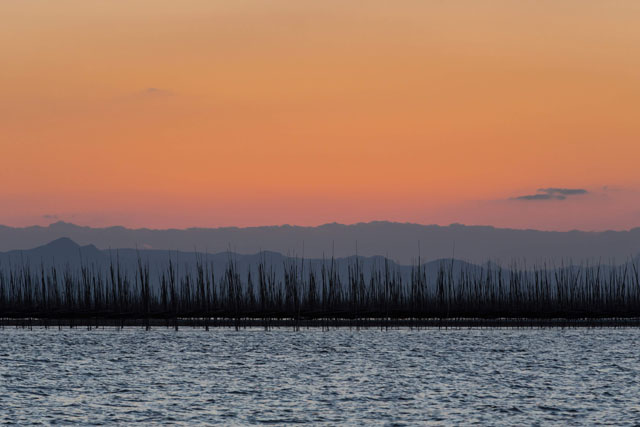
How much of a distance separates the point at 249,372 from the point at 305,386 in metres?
6.49

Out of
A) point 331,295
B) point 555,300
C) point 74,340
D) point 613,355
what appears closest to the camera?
point 613,355

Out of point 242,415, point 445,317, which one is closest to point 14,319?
point 445,317

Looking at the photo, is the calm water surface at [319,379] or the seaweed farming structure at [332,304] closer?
the calm water surface at [319,379]

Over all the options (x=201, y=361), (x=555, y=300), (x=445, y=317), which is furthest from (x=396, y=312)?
(x=201, y=361)

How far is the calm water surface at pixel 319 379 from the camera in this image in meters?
29.8

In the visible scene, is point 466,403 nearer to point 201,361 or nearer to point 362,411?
point 362,411

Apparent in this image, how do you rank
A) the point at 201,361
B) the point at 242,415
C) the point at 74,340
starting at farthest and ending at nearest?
the point at 74,340 < the point at 201,361 < the point at 242,415

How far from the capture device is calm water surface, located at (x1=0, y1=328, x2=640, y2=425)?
29828 mm

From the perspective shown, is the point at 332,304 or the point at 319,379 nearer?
the point at 319,379

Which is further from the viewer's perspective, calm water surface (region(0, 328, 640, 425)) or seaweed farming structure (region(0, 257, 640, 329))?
seaweed farming structure (region(0, 257, 640, 329))

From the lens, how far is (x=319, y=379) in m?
40.7

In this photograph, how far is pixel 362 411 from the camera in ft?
100

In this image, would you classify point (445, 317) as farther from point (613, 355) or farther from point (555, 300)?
point (613, 355)

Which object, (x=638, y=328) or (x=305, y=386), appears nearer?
(x=305, y=386)
